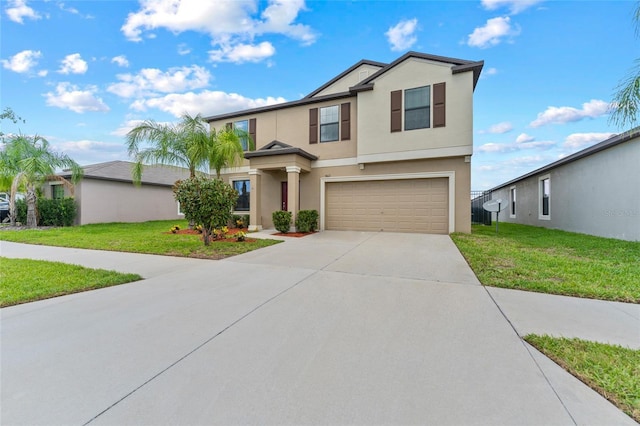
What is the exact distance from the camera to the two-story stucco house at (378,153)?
10281 millimetres

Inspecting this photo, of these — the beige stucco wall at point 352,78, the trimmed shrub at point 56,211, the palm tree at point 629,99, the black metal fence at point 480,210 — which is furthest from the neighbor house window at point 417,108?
the trimmed shrub at point 56,211

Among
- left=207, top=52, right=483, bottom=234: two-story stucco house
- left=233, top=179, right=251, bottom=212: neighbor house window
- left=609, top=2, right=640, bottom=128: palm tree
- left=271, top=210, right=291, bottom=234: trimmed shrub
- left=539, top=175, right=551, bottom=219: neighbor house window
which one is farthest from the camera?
left=233, top=179, right=251, bottom=212: neighbor house window

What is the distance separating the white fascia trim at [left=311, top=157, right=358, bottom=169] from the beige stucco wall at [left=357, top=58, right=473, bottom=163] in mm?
459

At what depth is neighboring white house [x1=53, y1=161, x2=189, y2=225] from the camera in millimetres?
14781

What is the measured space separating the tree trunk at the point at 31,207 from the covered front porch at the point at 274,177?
1120 cm

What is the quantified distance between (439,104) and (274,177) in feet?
26.1

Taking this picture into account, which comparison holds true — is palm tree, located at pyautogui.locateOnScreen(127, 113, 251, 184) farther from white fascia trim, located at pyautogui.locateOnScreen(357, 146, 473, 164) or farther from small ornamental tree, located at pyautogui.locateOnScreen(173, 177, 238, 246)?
white fascia trim, located at pyautogui.locateOnScreen(357, 146, 473, 164)

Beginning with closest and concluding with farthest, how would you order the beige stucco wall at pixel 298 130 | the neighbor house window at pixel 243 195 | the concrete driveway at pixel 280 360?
the concrete driveway at pixel 280 360
the beige stucco wall at pixel 298 130
the neighbor house window at pixel 243 195

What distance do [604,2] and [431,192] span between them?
667cm

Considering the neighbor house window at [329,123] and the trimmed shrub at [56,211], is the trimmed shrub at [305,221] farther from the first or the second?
the trimmed shrub at [56,211]

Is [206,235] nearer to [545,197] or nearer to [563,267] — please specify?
[563,267]

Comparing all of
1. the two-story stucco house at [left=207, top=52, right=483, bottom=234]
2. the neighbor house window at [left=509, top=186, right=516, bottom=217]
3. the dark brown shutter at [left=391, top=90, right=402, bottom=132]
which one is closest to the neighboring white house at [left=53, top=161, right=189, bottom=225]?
the two-story stucco house at [left=207, top=52, right=483, bottom=234]

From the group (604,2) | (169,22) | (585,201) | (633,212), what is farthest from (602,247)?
(169,22)

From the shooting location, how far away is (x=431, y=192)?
1106cm
